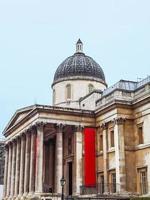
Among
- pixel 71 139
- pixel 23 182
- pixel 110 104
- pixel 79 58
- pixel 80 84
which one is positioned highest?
pixel 79 58

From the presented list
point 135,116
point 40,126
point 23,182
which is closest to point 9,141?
point 23,182

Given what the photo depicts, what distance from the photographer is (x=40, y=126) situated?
44.3 m

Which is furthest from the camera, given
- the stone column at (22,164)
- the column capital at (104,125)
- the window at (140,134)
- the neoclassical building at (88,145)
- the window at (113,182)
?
the stone column at (22,164)

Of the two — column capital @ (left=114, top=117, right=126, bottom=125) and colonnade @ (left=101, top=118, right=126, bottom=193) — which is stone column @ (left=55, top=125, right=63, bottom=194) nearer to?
colonnade @ (left=101, top=118, right=126, bottom=193)

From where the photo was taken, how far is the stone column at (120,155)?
40.6 m

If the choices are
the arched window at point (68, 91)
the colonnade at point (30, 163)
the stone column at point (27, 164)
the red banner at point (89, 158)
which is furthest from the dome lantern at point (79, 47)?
the stone column at point (27, 164)

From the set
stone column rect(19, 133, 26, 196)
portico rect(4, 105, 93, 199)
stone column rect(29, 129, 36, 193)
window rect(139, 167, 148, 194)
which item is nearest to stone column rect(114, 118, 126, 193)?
window rect(139, 167, 148, 194)

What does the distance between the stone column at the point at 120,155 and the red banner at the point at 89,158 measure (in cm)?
505

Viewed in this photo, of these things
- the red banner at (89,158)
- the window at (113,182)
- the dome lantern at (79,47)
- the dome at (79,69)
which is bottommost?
the window at (113,182)

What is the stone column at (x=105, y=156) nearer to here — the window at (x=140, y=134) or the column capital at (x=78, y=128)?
the column capital at (x=78, y=128)

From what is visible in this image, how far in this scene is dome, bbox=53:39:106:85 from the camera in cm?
5603

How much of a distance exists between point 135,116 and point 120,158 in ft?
15.9

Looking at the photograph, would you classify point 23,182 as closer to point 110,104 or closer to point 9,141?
point 9,141

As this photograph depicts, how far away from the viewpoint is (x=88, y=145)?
46.5 meters
